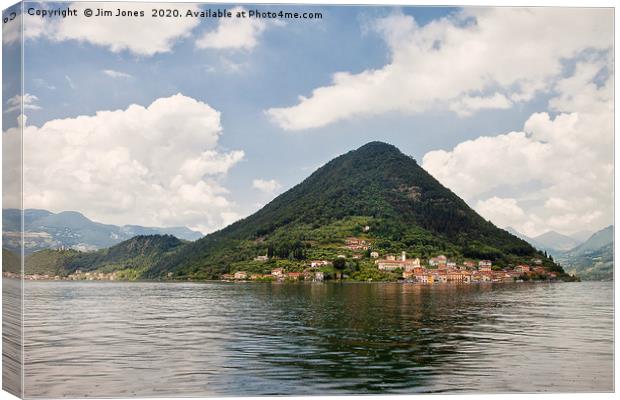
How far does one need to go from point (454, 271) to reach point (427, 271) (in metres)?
4.11

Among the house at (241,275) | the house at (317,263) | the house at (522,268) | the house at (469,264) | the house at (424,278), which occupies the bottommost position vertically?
the house at (424,278)

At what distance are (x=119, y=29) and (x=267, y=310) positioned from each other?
55.7 feet

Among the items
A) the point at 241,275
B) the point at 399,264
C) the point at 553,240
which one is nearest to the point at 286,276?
the point at 241,275

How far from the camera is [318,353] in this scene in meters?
16.4

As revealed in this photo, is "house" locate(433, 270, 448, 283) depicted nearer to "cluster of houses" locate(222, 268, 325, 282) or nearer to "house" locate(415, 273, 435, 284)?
"house" locate(415, 273, 435, 284)

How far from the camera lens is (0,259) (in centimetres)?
1318

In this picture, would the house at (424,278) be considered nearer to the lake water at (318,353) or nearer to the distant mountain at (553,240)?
the distant mountain at (553,240)

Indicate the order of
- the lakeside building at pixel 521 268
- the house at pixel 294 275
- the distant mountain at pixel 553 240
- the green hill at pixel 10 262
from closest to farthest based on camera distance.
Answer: the green hill at pixel 10 262, the distant mountain at pixel 553 240, the lakeside building at pixel 521 268, the house at pixel 294 275

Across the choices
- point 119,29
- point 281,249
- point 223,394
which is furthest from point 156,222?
point 281,249

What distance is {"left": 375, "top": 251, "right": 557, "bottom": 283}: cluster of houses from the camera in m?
55.8

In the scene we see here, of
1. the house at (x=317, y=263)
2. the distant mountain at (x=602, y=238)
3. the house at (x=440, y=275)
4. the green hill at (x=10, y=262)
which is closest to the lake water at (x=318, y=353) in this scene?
the distant mountain at (x=602, y=238)

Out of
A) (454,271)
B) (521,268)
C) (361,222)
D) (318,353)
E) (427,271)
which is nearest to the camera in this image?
(318,353)

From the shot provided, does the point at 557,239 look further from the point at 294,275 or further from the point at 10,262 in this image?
the point at 294,275

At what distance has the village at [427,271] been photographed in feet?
184
